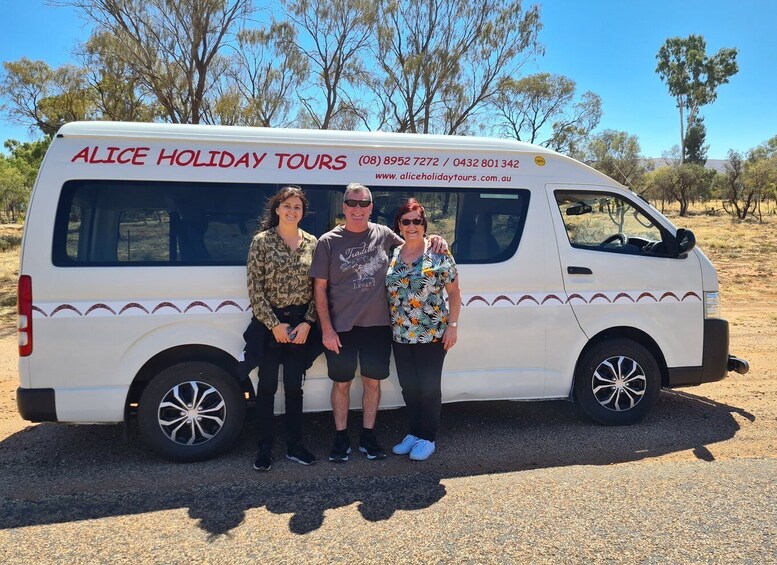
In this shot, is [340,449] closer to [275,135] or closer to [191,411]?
[191,411]

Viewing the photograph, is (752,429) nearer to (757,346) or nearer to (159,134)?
(757,346)

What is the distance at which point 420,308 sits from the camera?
13.0ft

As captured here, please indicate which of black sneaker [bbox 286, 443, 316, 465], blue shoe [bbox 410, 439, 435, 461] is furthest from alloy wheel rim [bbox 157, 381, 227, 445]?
blue shoe [bbox 410, 439, 435, 461]

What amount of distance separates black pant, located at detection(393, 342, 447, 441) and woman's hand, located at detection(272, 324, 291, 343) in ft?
2.53

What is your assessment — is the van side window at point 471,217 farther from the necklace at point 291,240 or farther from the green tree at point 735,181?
the green tree at point 735,181

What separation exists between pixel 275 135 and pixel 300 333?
1.45m

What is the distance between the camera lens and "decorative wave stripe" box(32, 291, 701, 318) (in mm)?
3854

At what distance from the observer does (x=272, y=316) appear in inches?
151

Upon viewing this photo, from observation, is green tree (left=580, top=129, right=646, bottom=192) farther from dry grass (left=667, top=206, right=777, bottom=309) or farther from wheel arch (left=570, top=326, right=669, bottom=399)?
wheel arch (left=570, top=326, right=669, bottom=399)

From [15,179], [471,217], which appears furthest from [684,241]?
[15,179]

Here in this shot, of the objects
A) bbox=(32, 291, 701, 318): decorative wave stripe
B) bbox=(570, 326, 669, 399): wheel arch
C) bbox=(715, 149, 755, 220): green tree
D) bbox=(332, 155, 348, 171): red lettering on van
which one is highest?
bbox=(715, 149, 755, 220): green tree

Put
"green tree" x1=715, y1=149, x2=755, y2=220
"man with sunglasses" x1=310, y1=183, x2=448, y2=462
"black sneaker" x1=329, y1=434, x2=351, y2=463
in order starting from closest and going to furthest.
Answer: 1. "man with sunglasses" x1=310, y1=183, x2=448, y2=462
2. "black sneaker" x1=329, y1=434, x2=351, y2=463
3. "green tree" x1=715, y1=149, x2=755, y2=220

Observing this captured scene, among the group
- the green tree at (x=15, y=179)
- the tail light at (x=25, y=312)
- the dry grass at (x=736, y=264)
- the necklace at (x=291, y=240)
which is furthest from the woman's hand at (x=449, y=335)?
the green tree at (x=15, y=179)

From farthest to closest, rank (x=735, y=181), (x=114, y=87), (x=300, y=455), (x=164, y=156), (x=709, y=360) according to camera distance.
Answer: (x=735, y=181)
(x=114, y=87)
(x=709, y=360)
(x=300, y=455)
(x=164, y=156)
